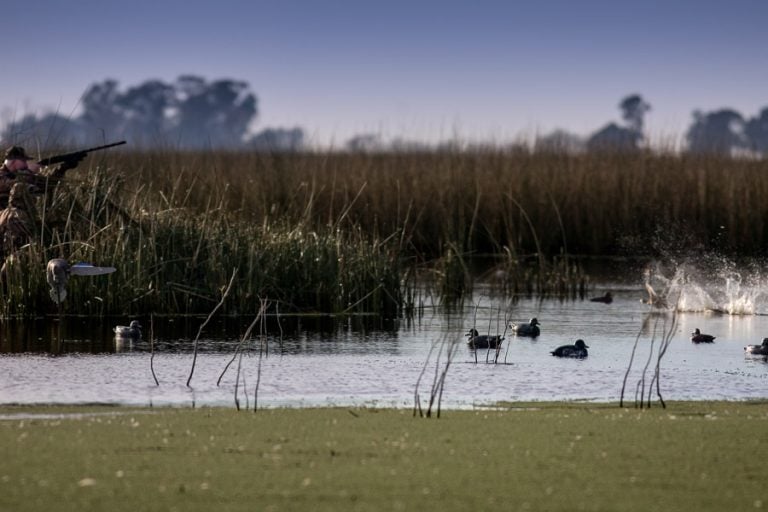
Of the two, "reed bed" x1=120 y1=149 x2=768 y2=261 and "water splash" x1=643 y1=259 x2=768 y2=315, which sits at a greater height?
"reed bed" x1=120 y1=149 x2=768 y2=261

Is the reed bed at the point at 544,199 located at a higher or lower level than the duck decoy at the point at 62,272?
higher

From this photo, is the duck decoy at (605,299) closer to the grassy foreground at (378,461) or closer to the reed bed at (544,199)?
the reed bed at (544,199)

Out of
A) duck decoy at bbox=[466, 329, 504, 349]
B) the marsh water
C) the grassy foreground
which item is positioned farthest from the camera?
duck decoy at bbox=[466, 329, 504, 349]

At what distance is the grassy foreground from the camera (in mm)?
4855

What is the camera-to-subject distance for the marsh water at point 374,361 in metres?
8.19

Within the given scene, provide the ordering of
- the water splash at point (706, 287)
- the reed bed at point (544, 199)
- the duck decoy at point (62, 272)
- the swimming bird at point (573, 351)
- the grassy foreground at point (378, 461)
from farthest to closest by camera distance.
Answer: the reed bed at point (544, 199) → the water splash at point (706, 287) → the duck decoy at point (62, 272) → the swimming bird at point (573, 351) → the grassy foreground at point (378, 461)

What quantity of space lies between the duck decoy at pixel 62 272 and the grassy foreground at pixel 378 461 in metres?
4.81

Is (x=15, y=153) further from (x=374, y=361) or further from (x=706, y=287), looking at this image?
(x=706, y=287)

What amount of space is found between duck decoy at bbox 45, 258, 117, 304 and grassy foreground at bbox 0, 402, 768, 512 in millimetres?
4810

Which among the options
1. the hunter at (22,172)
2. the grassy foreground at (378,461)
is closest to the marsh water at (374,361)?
the grassy foreground at (378,461)

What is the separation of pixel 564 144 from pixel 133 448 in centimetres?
1998

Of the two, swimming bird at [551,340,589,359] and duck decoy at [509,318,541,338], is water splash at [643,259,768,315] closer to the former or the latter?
duck decoy at [509,318,541,338]

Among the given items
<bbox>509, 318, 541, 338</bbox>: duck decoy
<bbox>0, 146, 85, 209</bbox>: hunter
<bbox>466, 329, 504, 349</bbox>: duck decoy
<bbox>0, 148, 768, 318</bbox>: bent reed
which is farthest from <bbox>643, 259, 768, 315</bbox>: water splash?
<bbox>0, 146, 85, 209</bbox>: hunter

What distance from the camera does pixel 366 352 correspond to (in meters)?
10.5
